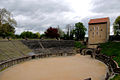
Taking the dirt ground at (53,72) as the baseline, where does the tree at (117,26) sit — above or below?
above

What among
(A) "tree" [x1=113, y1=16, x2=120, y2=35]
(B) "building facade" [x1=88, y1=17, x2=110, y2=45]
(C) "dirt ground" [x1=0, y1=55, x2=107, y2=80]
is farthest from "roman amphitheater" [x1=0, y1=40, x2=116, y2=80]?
(A) "tree" [x1=113, y1=16, x2=120, y2=35]

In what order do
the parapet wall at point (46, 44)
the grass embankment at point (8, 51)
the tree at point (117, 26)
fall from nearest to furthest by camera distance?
the grass embankment at point (8, 51), the parapet wall at point (46, 44), the tree at point (117, 26)

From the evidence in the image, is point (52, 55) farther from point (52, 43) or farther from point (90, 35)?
point (90, 35)

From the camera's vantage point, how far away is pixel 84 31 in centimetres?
4525

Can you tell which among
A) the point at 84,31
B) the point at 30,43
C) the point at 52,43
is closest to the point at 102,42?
the point at 84,31

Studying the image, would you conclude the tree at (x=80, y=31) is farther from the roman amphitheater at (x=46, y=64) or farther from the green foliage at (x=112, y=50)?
the green foliage at (x=112, y=50)

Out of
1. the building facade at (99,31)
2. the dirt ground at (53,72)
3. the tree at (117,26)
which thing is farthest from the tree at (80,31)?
the dirt ground at (53,72)

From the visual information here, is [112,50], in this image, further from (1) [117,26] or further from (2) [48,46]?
(1) [117,26]

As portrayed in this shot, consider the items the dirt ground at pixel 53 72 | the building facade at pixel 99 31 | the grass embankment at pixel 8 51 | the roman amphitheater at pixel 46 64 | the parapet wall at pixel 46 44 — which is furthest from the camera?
the building facade at pixel 99 31

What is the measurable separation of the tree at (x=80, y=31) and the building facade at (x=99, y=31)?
8.85 metres

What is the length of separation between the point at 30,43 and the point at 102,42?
82.0 feet

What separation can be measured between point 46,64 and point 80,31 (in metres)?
31.7

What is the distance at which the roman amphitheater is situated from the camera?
36.7 feet

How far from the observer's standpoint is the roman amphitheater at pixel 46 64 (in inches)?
440
